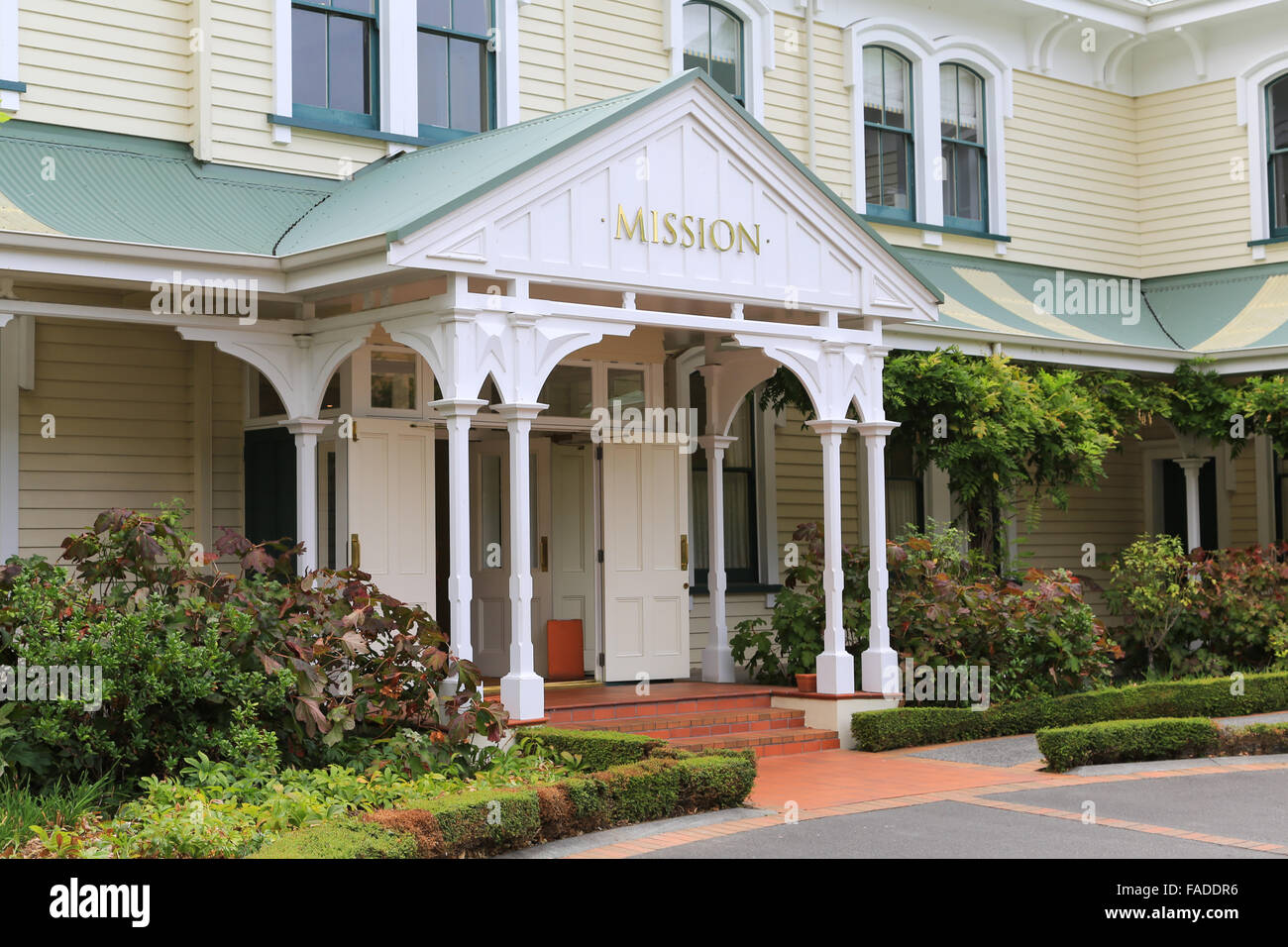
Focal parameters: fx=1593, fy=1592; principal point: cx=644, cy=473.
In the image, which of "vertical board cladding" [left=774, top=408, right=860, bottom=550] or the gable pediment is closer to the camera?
the gable pediment

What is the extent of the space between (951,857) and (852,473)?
9.40 meters

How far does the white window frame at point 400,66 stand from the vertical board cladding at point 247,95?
0.08 m

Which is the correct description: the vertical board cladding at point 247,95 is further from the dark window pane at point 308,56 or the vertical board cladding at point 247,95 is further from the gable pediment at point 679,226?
the gable pediment at point 679,226

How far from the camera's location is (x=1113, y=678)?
16766mm

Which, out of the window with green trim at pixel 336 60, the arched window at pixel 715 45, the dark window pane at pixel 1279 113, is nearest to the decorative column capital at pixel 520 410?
the window with green trim at pixel 336 60

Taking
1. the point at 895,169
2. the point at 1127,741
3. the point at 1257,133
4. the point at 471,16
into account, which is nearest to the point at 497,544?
the point at 471,16

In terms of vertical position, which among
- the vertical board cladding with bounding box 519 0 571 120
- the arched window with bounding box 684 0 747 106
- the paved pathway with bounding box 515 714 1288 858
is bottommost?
the paved pathway with bounding box 515 714 1288 858

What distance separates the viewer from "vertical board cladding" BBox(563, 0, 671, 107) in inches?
600

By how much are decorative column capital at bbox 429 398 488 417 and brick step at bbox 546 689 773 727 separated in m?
2.42

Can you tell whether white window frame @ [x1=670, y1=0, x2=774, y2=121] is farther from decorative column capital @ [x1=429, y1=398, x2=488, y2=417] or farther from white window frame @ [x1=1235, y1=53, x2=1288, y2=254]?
decorative column capital @ [x1=429, y1=398, x2=488, y2=417]

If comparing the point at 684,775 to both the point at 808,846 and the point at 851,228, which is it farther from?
the point at 851,228

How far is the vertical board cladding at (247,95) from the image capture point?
12.9m

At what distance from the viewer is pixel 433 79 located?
47.0 feet

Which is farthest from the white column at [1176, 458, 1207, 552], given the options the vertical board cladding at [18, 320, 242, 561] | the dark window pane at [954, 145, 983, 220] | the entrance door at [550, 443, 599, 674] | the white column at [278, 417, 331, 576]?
the vertical board cladding at [18, 320, 242, 561]
